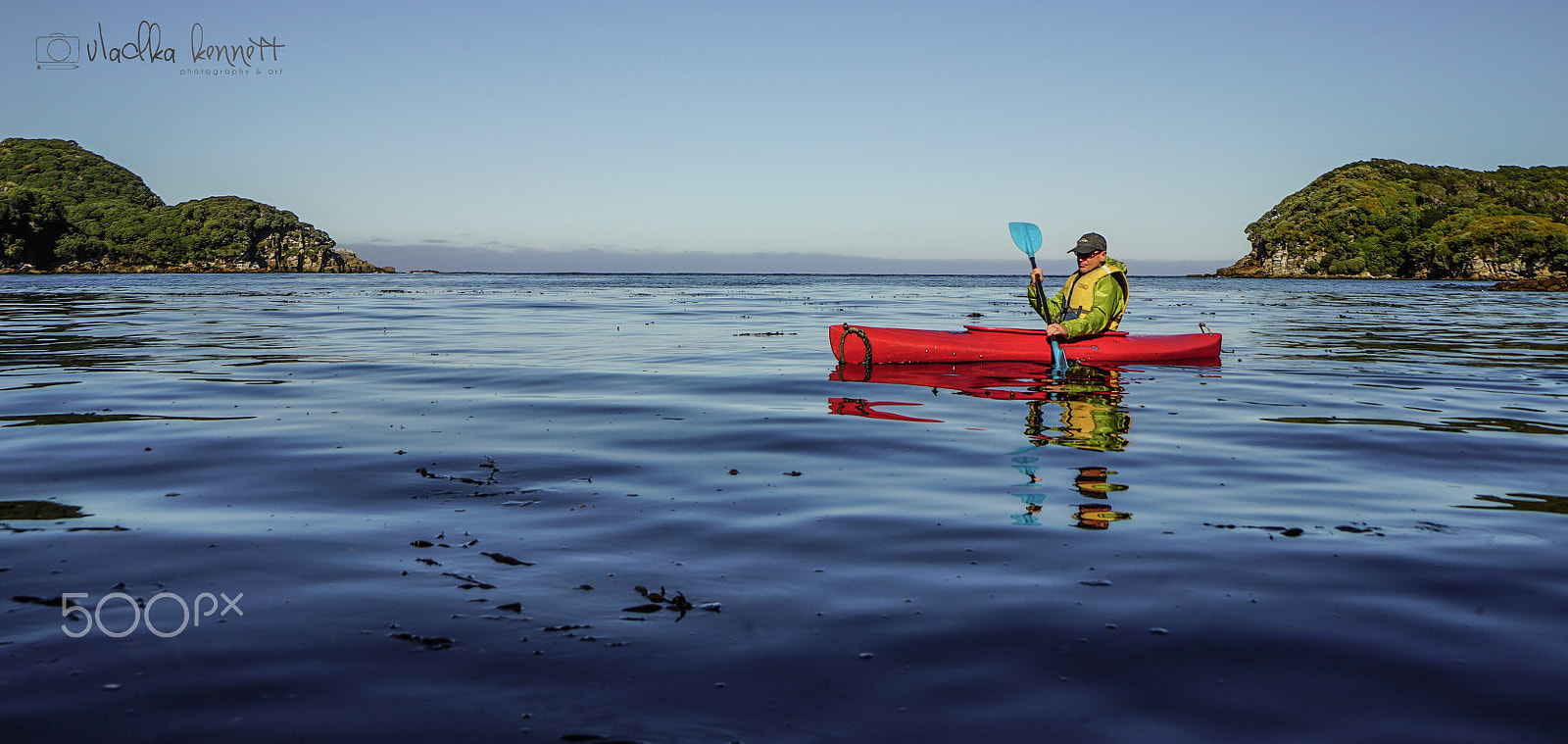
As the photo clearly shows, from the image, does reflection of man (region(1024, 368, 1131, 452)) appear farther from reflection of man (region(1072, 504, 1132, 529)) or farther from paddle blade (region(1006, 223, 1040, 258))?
paddle blade (region(1006, 223, 1040, 258))

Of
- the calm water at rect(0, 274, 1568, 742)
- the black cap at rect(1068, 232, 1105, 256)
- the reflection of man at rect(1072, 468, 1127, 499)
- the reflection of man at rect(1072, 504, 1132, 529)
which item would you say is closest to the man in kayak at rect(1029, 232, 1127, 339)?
the black cap at rect(1068, 232, 1105, 256)

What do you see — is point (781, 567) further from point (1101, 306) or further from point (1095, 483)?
point (1101, 306)

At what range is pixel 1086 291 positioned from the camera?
12594 mm

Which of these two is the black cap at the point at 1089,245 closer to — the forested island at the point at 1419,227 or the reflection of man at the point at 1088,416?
the reflection of man at the point at 1088,416

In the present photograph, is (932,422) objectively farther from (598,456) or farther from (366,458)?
(366,458)

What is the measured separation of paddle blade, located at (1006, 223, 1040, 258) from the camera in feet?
47.2

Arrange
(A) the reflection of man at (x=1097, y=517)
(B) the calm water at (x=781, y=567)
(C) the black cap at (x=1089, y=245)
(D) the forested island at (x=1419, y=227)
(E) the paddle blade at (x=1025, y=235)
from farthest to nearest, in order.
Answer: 1. (D) the forested island at (x=1419, y=227)
2. (E) the paddle blade at (x=1025, y=235)
3. (C) the black cap at (x=1089, y=245)
4. (A) the reflection of man at (x=1097, y=517)
5. (B) the calm water at (x=781, y=567)

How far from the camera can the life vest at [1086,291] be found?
12531 mm

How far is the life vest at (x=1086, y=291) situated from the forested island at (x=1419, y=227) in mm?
109505

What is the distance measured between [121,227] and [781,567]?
518 ft

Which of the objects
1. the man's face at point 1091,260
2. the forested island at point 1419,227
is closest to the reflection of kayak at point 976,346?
the man's face at point 1091,260

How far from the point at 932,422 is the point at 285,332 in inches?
655

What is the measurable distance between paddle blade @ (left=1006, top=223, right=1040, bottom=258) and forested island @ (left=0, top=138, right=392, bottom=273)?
116992 millimetres

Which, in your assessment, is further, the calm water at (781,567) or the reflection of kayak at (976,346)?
the reflection of kayak at (976,346)
